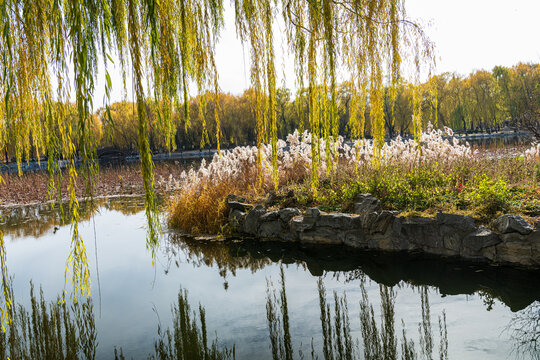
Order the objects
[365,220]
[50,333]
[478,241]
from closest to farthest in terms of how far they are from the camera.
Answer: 1. [50,333]
2. [478,241]
3. [365,220]

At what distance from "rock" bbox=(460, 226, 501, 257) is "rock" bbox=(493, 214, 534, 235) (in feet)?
0.44

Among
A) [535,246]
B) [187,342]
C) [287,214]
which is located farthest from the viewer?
[287,214]

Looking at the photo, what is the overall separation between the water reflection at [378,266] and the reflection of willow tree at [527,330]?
0.12m

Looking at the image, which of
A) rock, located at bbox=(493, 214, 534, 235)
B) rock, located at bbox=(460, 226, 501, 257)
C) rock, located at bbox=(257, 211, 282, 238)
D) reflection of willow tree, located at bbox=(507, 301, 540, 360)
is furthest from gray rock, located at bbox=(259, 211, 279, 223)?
reflection of willow tree, located at bbox=(507, 301, 540, 360)

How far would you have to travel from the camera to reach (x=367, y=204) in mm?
6402

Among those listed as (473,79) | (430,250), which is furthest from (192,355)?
(473,79)

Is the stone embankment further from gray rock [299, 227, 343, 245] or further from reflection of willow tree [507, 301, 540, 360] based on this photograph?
reflection of willow tree [507, 301, 540, 360]

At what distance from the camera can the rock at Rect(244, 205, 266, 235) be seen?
24.8 feet

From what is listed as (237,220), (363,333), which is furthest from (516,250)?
(237,220)

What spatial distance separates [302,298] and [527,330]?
214cm

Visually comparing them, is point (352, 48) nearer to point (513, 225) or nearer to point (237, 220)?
point (513, 225)

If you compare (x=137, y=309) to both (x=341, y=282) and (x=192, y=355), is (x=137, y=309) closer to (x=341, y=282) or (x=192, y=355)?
(x=192, y=355)

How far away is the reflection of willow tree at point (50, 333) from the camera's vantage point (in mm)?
3418

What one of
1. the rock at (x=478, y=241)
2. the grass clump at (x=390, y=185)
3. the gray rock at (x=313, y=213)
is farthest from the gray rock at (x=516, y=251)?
the gray rock at (x=313, y=213)
